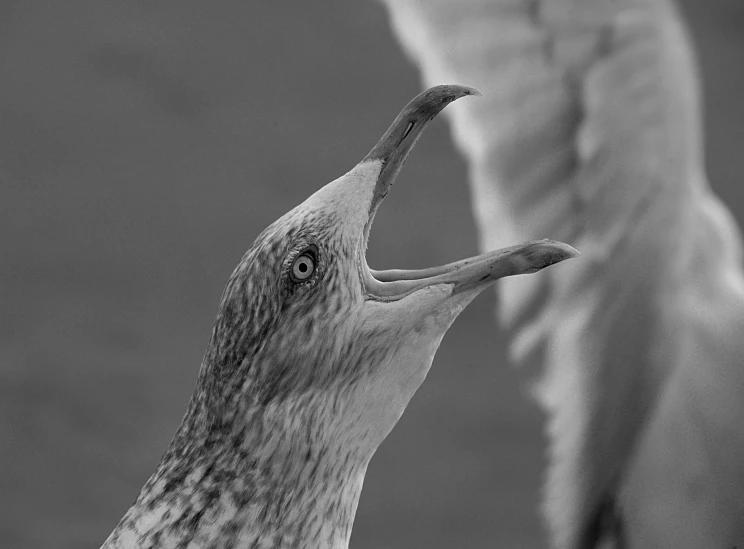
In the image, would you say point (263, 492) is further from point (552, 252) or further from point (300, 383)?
point (552, 252)

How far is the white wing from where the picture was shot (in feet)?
4.05

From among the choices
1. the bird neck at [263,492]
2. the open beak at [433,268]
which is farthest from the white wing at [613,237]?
the bird neck at [263,492]

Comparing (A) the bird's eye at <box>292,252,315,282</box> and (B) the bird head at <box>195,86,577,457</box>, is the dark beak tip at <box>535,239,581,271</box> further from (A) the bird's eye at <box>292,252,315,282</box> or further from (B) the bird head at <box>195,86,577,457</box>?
(A) the bird's eye at <box>292,252,315,282</box>

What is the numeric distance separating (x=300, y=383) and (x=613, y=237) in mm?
590

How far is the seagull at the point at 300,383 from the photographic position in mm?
819

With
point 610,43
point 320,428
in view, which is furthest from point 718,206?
point 320,428

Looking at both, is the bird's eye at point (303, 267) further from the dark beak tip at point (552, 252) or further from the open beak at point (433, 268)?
the dark beak tip at point (552, 252)

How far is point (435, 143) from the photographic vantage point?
2.42 metres

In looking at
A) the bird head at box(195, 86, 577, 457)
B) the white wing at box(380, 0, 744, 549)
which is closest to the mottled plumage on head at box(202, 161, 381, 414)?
the bird head at box(195, 86, 577, 457)

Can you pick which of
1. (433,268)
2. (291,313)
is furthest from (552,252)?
(291,313)

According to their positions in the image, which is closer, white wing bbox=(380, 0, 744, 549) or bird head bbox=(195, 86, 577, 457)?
bird head bbox=(195, 86, 577, 457)

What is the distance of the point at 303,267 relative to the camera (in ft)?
2.71

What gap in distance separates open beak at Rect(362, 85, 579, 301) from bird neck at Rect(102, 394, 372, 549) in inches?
5.3

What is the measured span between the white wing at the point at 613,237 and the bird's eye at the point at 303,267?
0.46 meters
